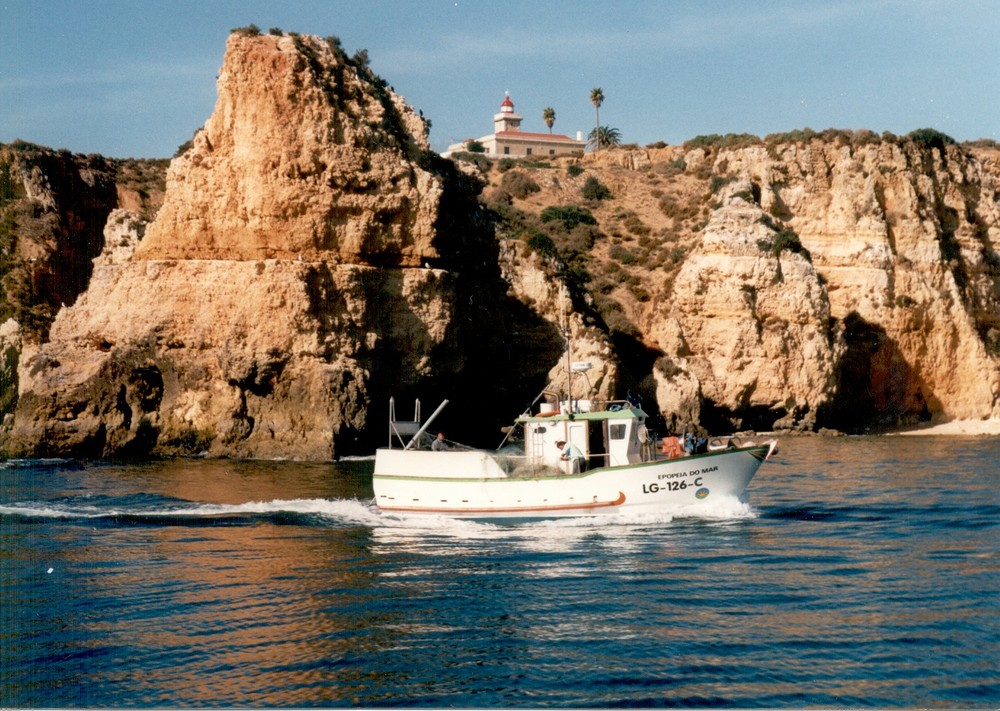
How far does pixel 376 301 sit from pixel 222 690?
3056cm

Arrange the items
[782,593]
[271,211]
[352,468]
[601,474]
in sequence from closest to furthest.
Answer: [782,593], [601,474], [352,468], [271,211]

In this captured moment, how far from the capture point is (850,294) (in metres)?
58.5

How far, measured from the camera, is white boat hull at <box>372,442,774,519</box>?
26422 mm

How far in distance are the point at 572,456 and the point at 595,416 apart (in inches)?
44.9

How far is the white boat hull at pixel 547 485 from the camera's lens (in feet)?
86.7

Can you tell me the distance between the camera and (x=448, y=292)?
150ft

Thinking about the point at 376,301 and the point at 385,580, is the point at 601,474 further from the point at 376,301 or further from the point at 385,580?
the point at 376,301

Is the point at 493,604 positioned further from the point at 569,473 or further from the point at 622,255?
the point at 622,255

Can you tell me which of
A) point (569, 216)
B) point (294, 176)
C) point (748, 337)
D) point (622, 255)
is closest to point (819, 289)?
point (748, 337)

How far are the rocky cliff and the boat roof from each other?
14.3 metres

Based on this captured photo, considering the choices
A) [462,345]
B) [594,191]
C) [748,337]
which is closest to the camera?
[462,345]

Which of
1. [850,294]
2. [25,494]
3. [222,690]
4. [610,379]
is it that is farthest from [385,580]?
[850,294]

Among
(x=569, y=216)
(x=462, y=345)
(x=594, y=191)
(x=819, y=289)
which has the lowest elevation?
(x=462, y=345)

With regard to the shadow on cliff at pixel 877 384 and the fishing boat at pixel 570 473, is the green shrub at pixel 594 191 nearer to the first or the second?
the shadow on cliff at pixel 877 384
